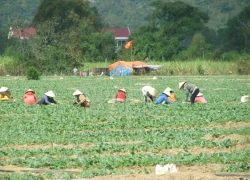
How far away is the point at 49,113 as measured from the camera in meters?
22.5

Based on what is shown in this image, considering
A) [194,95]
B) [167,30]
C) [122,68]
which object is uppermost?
[167,30]

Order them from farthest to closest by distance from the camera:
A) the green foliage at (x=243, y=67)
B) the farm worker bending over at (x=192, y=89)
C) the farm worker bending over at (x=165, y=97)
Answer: the green foliage at (x=243, y=67) < the farm worker bending over at (x=165, y=97) < the farm worker bending over at (x=192, y=89)

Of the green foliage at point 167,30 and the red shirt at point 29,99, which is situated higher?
the green foliage at point 167,30

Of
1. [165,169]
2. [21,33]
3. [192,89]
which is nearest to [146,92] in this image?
[192,89]

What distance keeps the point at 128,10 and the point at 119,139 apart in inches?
6122

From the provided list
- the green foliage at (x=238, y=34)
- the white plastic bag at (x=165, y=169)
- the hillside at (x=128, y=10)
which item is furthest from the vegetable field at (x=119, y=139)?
the hillside at (x=128, y=10)

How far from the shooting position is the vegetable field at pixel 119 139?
43.4ft

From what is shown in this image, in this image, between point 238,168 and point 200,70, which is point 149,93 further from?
point 200,70

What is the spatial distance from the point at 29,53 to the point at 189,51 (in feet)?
72.9

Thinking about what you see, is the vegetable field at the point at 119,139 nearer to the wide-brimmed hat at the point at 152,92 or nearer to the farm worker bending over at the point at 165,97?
the farm worker bending over at the point at 165,97

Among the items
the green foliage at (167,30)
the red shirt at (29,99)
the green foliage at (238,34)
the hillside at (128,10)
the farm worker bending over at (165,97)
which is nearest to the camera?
the farm worker bending over at (165,97)

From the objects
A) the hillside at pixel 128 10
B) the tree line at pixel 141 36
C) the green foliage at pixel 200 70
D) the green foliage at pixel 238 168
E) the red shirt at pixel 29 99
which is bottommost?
the green foliage at pixel 238 168

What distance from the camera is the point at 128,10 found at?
17112 centimetres

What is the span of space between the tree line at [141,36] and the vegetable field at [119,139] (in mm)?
45046
